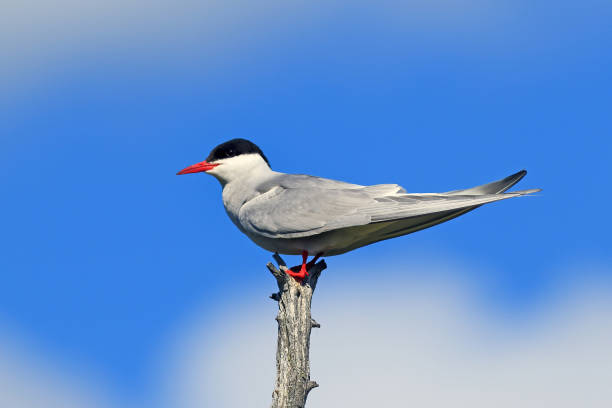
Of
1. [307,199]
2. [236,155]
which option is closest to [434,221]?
[307,199]

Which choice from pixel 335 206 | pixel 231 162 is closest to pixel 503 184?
pixel 335 206

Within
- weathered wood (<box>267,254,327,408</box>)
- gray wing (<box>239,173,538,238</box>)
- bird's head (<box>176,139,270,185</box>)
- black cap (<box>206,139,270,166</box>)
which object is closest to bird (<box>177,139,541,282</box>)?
gray wing (<box>239,173,538,238</box>)

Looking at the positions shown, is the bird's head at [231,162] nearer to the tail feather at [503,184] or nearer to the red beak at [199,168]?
the red beak at [199,168]

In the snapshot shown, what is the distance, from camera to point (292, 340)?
250 inches

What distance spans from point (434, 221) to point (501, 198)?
82cm

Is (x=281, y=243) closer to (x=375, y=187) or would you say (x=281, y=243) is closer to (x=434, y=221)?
(x=375, y=187)

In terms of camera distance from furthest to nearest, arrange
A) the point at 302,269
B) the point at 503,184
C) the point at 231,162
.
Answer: the point at 231,162, the point at 302,269, the point at 503,184

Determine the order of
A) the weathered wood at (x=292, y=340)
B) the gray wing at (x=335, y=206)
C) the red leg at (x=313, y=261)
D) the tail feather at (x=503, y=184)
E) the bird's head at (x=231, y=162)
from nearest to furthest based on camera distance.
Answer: the weathered wood at (x=292, y=340) < the gray wing at (x=335, y=206) < the tail feather at (x=503, y=184) < the red leg at (x=313, y=261) < the bird's head at (x=231, y=162)

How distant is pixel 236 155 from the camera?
773 centimetres

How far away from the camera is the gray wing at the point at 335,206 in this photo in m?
6.42

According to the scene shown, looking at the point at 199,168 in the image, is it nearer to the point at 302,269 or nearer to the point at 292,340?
the point at 302,269

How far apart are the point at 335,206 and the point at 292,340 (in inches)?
51.0

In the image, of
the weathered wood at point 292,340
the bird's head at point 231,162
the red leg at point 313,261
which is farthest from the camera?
the bird's head at point 231,162

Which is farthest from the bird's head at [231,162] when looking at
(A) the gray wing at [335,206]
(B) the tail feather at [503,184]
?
(B) the tail feather at [503,184]
